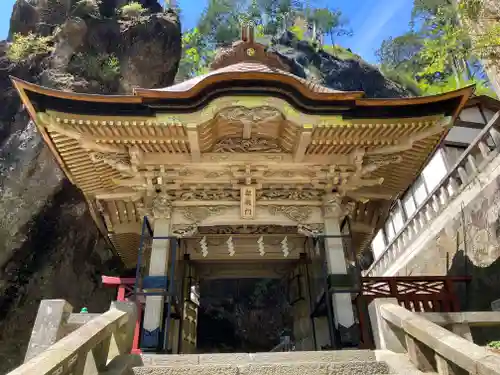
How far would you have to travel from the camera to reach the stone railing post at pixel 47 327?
14.1ft

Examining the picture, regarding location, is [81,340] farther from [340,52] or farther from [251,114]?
[340,52]

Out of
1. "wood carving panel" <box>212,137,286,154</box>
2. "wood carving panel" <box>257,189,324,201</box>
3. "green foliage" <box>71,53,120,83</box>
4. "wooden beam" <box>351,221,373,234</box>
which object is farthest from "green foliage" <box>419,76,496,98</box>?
"wood carving panel" <box>212,137,286,154</box>

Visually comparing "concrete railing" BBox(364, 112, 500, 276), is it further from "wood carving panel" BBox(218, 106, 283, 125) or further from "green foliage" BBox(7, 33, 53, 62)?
"green foliage" BBox(7, 33, 53, 62)

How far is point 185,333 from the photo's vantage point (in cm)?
964

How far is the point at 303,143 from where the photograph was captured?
7.61 m

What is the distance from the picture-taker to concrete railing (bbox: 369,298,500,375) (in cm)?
317

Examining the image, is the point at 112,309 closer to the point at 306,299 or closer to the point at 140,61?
the point at 306,299

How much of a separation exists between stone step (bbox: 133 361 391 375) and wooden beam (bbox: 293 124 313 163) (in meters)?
4.31

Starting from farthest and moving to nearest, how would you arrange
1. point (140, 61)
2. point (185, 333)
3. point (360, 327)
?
point (140, 61) < point (185, 333) < point (360, 327)

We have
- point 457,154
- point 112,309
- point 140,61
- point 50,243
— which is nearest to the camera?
point 112,309

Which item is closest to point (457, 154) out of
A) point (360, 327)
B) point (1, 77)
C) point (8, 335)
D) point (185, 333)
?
point (360, 327)

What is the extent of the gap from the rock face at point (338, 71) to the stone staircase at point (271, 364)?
31.3 meters

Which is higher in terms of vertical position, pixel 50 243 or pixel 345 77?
pixel 345 77

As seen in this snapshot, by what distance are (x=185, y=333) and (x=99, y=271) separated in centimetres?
824
